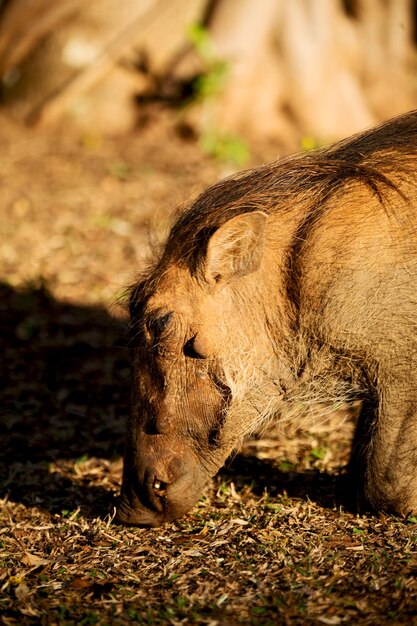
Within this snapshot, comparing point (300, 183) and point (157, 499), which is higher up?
point (300, 183)

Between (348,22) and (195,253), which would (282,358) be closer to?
(195,253)

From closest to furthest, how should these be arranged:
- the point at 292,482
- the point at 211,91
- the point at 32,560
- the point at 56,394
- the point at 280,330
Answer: the point at 32,560 → the point at 280,330 → the point at 292,482 → the point at 56,394 → the point at 211,91

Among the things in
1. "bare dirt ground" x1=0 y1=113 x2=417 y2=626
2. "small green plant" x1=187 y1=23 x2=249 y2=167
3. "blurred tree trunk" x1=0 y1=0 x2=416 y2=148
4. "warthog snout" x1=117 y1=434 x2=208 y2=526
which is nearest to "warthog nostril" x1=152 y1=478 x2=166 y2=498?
"warthog snout" x1=117 y1=434 x2=208 y2=526

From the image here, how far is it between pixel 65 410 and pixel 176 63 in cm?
394

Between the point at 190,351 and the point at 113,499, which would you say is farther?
the point at 113,499

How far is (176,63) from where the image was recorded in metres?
7.79

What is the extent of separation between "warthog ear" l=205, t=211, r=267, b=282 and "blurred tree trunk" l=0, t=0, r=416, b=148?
4376 millimetres

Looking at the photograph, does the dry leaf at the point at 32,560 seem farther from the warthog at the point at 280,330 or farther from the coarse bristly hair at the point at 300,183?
the coarse bristly hair at the point at 300,183

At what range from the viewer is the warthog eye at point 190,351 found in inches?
137

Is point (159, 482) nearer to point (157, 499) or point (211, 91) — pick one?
point (157, 499)

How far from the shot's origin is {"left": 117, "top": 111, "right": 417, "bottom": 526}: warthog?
135 inches

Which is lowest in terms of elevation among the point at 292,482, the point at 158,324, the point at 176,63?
the point at 292,482

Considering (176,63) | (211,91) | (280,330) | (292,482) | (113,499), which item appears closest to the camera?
(280,330)

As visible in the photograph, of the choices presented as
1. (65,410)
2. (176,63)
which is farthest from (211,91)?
(65,410)
